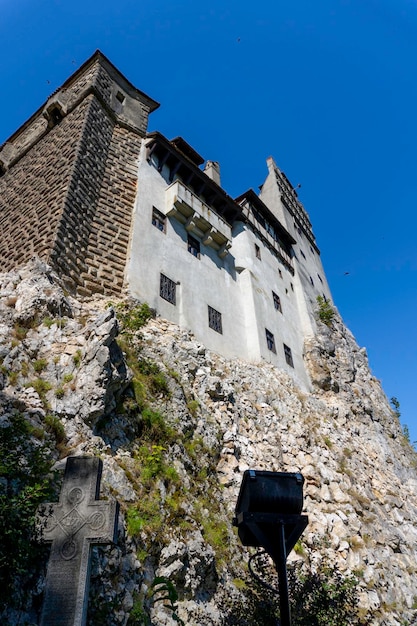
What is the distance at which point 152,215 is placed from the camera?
16.9 metres

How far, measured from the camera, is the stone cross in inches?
159

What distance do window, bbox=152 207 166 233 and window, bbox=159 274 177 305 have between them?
8.13ft

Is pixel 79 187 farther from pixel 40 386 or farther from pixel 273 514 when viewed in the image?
pixel 273 514

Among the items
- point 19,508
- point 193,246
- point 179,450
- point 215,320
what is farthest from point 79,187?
point 19,508

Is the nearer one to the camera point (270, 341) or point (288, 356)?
point (270, 341)

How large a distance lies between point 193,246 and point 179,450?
10.7m

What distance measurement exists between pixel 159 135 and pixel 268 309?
9546mm

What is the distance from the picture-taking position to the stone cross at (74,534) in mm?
4031

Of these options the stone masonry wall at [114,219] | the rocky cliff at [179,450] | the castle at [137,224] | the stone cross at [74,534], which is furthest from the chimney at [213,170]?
the stone cross at [74,534]

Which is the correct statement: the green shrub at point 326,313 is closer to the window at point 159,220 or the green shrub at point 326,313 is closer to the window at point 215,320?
the window at point 215,320

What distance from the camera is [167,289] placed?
1550 centimetres

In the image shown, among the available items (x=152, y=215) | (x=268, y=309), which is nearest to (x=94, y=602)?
(x=152, y=215)

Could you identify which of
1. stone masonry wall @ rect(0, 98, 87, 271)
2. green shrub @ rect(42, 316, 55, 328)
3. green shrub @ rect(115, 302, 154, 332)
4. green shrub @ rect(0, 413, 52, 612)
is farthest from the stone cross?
stone masonry wall @ rect(0, 98, 87, 271)

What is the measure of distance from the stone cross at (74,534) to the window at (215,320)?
39.1 ft
